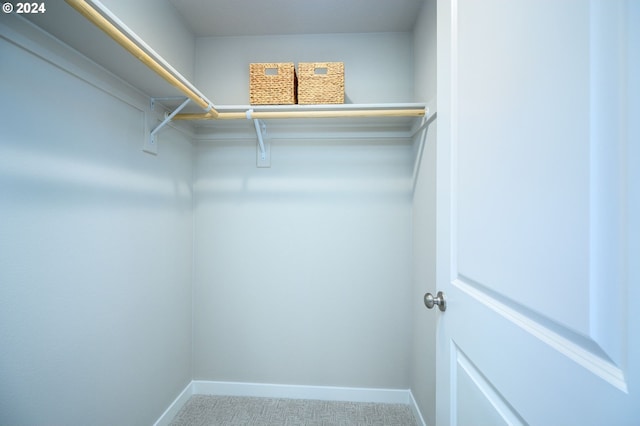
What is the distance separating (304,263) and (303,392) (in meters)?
0.88

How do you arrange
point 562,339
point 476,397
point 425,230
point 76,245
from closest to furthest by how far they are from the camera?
point 562,339 < point 476,397 < point 76,245 < point 425,230

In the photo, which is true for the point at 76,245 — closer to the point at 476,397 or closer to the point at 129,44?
the point at 129,44

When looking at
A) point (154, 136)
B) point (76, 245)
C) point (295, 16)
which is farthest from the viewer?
point (295, 16)

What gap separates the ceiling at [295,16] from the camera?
1543mm

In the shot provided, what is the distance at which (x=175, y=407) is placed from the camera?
5.44ft

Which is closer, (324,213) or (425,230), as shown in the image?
(425,230)

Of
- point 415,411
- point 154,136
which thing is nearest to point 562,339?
point 415,411

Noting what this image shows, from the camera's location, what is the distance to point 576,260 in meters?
0.40

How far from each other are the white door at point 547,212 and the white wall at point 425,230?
0.66 meters

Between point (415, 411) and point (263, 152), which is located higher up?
point (263, 152)

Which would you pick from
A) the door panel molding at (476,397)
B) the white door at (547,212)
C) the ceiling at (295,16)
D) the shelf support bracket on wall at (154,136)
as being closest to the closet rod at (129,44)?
the shelf support bracket on wall at (154,136)

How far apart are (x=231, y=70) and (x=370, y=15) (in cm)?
98

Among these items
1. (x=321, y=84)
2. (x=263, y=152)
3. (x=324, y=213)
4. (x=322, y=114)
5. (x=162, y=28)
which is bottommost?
(x=324, y=213)

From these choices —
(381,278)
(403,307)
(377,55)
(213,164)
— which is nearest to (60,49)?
(213,164)
